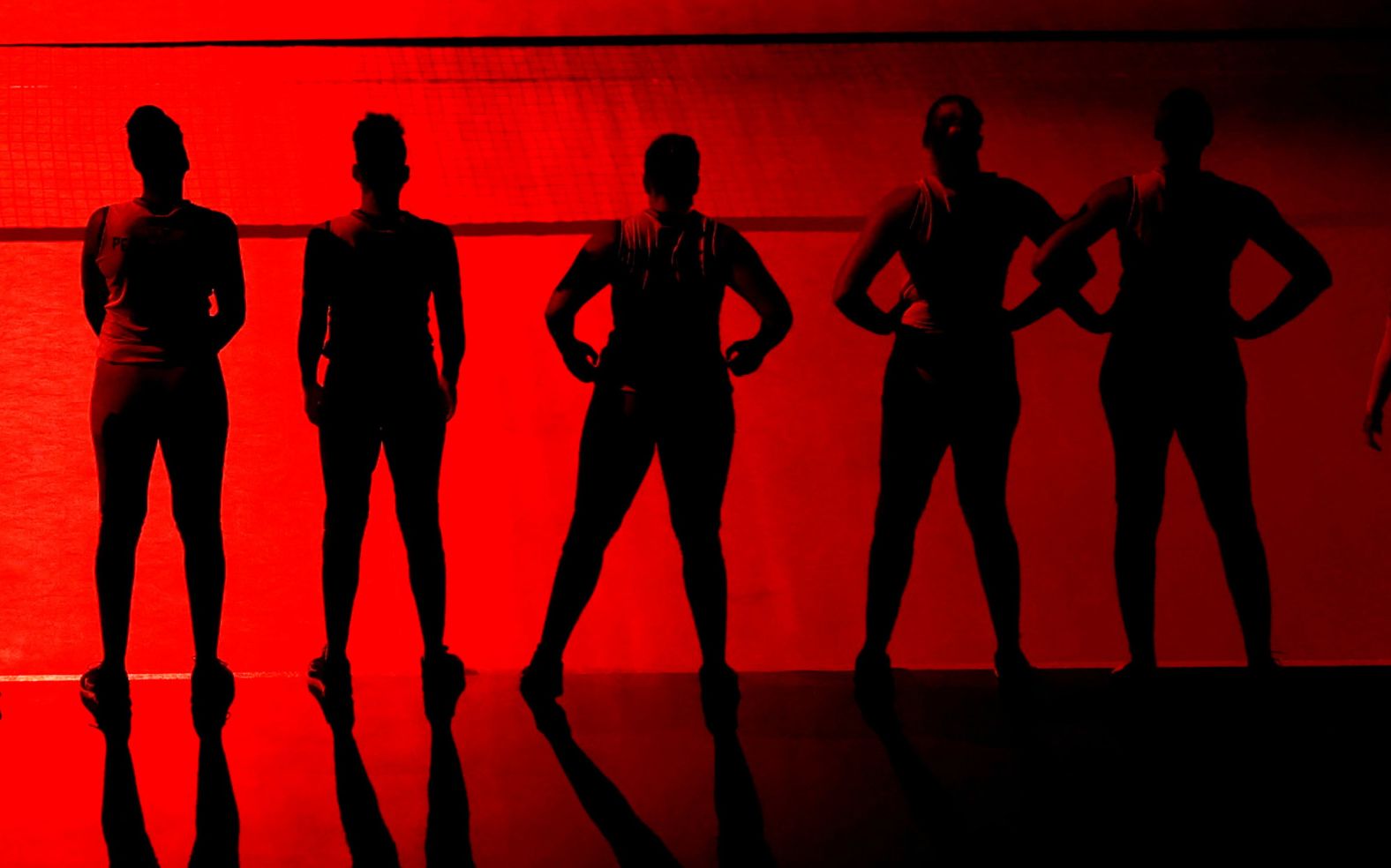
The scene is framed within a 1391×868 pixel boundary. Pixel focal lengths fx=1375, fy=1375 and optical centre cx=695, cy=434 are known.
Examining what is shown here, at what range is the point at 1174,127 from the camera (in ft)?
13.4

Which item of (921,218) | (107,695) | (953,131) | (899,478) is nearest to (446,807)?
(107,695)

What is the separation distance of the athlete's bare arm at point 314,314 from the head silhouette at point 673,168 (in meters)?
0.99

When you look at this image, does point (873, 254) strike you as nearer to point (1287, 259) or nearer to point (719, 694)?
point (1287, 259)

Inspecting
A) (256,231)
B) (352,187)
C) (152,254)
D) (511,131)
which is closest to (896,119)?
(511,131)

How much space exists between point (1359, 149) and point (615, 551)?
526cm

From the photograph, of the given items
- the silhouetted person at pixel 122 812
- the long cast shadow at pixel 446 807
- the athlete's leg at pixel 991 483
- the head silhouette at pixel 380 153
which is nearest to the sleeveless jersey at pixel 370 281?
the head silhouette at pixel 380 153

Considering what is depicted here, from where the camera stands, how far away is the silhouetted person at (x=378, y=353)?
13.5ft

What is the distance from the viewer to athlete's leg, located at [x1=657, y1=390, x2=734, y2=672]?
13.6ft

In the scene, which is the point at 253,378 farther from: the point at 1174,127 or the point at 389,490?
the point at 1174,127

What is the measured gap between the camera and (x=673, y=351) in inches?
162

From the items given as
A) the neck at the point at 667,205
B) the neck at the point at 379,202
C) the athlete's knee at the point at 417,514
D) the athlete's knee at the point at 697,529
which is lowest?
the athlete's knee at the point at 697,529

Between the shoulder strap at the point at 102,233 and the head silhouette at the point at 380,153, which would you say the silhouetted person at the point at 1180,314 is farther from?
the shoulder strap at the point at 102,233

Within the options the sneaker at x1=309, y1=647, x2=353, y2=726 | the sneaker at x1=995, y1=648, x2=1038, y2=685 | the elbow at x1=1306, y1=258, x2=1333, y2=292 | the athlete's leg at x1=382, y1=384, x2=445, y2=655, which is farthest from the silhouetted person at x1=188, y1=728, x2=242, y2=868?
the elbow at x1=1306, y1=258, x2=1333, y2=292

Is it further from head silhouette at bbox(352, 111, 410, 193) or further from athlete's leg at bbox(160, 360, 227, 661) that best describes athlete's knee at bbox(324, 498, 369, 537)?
head silhouette at bbox(352, 111, 410, 193)
